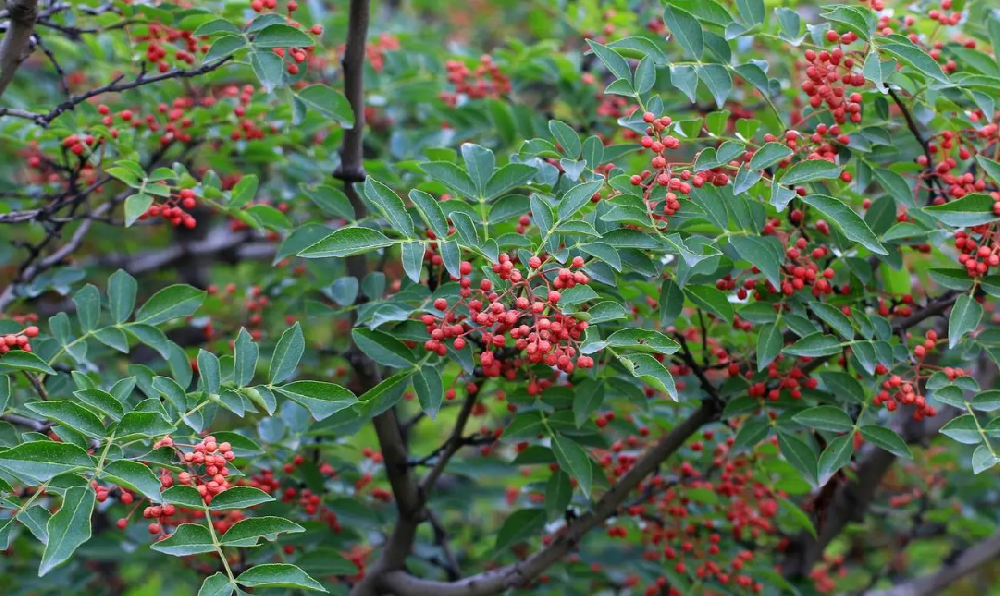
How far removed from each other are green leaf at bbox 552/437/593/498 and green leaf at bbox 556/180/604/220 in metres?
0.68

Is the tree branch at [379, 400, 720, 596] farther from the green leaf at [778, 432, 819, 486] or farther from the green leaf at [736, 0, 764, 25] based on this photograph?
the green leaf at [736, 0, 764, 25]

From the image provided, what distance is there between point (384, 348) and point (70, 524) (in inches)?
29.7

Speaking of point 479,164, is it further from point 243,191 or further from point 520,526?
point 520,526

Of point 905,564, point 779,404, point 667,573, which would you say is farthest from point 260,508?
point 905,564

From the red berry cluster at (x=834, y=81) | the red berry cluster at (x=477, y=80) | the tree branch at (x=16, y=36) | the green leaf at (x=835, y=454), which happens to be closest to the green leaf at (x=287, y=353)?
the tree branch at (x=16, y=36)

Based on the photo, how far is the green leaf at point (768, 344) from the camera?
2254 millimetres

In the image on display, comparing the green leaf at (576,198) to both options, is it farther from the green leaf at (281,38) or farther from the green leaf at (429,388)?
the green leaf at (281,38)

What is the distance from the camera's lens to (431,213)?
2.07 meters

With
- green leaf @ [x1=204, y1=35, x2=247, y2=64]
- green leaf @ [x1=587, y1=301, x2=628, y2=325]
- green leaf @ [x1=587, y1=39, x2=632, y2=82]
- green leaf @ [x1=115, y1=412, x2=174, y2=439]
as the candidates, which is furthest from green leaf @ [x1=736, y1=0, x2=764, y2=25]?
green leaf @ [x1=115, y1=412, x2=174, y2=439]

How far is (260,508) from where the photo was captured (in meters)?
2.69

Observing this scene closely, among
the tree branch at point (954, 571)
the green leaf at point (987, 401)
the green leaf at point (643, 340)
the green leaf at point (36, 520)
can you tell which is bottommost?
the tree branch at point (954, 571)

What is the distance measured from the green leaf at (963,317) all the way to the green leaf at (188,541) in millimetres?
1599

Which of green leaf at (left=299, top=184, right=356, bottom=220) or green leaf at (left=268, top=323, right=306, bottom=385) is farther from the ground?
green leaf at (left=299, top=184, right=356, bottom=220)

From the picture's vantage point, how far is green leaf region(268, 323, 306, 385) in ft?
6.85
